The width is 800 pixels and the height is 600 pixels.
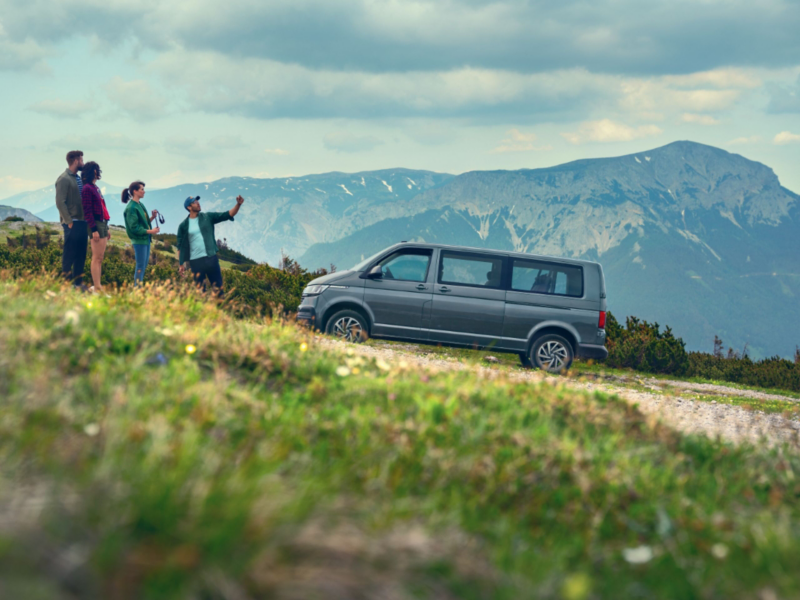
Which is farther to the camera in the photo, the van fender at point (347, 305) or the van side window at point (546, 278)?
the van side window at point (546, 278)

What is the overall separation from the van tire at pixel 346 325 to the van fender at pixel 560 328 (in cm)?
302

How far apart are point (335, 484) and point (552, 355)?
28.9ft

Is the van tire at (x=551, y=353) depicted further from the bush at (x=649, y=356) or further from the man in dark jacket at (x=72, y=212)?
the man in dark jacket at (x=72, y=212)

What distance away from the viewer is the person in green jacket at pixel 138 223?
426 inches

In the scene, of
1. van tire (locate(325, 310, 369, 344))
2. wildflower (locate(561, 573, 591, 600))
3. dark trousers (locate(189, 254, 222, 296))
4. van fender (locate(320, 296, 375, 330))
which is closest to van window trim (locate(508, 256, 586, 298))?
van fender (locate(320, 296, 375, 330))

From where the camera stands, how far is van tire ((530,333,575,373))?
11289mm

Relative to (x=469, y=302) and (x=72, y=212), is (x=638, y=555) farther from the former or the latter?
(x=72, y=212)

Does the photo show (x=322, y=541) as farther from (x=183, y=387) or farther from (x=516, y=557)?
(x=183, y=387)

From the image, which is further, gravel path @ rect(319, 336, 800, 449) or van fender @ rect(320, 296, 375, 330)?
van fender @ rect(320, 296, 375, 330)

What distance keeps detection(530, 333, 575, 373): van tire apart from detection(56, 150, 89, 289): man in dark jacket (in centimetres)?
805

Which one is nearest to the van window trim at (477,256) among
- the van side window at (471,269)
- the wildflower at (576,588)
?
the van side window at (471,269)

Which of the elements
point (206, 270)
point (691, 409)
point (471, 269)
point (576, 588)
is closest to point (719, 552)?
point (576, 588)

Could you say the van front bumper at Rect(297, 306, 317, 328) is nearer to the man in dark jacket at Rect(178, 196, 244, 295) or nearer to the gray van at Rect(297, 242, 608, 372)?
the gray van at Rect(297, 242, 608, 372)

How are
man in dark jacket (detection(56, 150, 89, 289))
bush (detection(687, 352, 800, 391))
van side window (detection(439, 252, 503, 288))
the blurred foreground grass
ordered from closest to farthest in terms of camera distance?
the blurred foreground grass
man in dark jacket (detection(56, 150, 89, 289))
van side window (detection(439, 252, 503, 288))
bush (detection(687, 352, 800, 391))
